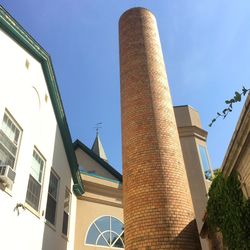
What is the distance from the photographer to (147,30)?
13922 mm

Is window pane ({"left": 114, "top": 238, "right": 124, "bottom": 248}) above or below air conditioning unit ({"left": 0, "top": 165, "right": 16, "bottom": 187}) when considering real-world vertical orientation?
above

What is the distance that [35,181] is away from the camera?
9117mm

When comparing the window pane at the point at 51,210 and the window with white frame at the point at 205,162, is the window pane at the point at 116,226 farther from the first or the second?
the window with white frame at the point at 205,162

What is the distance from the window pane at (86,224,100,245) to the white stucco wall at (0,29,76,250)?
1.13 m

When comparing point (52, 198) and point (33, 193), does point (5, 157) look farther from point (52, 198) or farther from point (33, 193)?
point (52, 198)

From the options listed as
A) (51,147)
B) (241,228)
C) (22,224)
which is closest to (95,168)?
(51,147)

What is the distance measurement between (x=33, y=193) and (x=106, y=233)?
17.5ft

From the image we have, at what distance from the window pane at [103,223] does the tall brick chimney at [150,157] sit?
3.70 meters

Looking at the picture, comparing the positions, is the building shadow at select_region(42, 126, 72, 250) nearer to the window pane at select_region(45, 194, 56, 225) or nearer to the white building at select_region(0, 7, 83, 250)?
the white building at select_region(0, 7, 83, 250)

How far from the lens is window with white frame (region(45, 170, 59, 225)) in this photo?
1002cm

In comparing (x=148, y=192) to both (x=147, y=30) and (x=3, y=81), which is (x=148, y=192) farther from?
(x=147, y=30)

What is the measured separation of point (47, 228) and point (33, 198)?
1254 millimetres

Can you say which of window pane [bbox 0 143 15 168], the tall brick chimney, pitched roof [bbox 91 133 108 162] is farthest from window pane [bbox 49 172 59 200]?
pitched roof [bbox 91 133 108 162]

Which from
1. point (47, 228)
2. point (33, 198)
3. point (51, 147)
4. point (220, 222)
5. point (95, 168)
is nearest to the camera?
point (220, 222)
